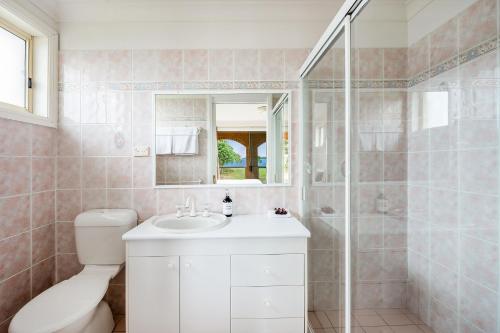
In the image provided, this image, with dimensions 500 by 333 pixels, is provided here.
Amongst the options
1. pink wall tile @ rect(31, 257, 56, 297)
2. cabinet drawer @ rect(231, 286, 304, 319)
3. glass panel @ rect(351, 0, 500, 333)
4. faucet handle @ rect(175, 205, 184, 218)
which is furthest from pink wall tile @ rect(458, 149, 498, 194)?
pink wall tile @ rect(31, 257, 56, 297)

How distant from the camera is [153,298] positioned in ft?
4.90

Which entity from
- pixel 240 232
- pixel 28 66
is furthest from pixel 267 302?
pixel 28 66

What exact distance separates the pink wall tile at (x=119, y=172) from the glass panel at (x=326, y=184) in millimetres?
1422

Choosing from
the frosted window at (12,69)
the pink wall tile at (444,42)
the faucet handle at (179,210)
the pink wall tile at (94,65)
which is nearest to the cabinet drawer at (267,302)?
the faucet handle at (179,210)

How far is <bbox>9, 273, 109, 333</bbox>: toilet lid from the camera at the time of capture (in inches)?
47.1

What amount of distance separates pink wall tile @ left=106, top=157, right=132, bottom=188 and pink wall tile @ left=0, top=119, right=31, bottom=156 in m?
0.50

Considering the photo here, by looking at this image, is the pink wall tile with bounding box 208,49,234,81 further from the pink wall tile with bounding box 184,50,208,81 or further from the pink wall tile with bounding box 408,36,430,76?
the pink wall tile with bounding box 408,36,430,76

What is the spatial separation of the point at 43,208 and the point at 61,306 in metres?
0.87

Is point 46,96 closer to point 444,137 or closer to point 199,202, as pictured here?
point 199,202

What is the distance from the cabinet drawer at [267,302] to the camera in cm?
150

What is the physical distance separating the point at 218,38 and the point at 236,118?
0.66 m

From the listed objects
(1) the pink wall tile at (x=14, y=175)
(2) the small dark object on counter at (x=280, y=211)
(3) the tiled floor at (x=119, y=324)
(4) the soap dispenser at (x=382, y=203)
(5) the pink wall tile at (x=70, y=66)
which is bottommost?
(3) the tiled floor at (x=119, y=324)

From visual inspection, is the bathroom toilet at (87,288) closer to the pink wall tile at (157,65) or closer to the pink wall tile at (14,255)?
the pink wall tile at (14,255)

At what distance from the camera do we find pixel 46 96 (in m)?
1.89
